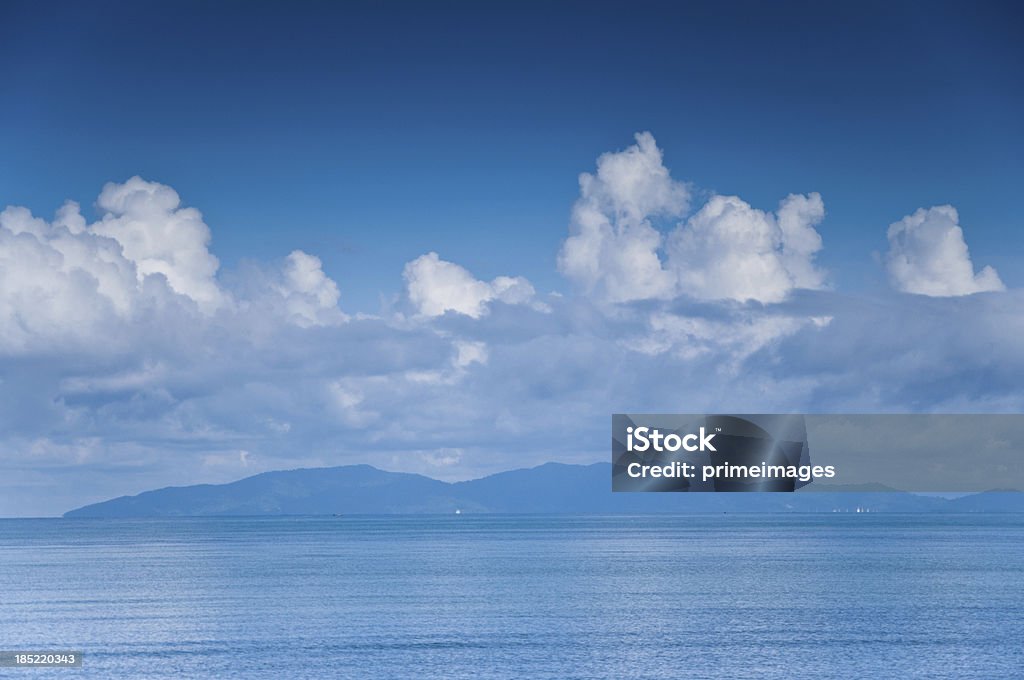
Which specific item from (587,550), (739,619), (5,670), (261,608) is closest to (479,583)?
(261,608)

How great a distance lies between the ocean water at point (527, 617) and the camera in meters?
50.2

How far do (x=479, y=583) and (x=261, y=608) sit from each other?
2153 cm

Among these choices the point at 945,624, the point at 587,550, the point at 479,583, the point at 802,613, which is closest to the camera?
the point at 945,624

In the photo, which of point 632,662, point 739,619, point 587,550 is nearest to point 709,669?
point 632,662

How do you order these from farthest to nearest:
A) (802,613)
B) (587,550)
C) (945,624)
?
(587,550), (802,613), (945,624)

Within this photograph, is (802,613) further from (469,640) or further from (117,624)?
(117,624)

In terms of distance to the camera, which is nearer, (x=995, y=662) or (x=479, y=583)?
(x=995, y=662)

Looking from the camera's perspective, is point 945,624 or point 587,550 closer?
point 945,624

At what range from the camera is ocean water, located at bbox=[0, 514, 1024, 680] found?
50250 mm

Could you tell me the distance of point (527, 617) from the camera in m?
65.7

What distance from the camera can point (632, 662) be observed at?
167 feet

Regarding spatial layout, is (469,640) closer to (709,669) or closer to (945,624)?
(709,669)

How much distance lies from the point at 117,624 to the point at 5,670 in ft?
46.8

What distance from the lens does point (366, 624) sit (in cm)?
6262
